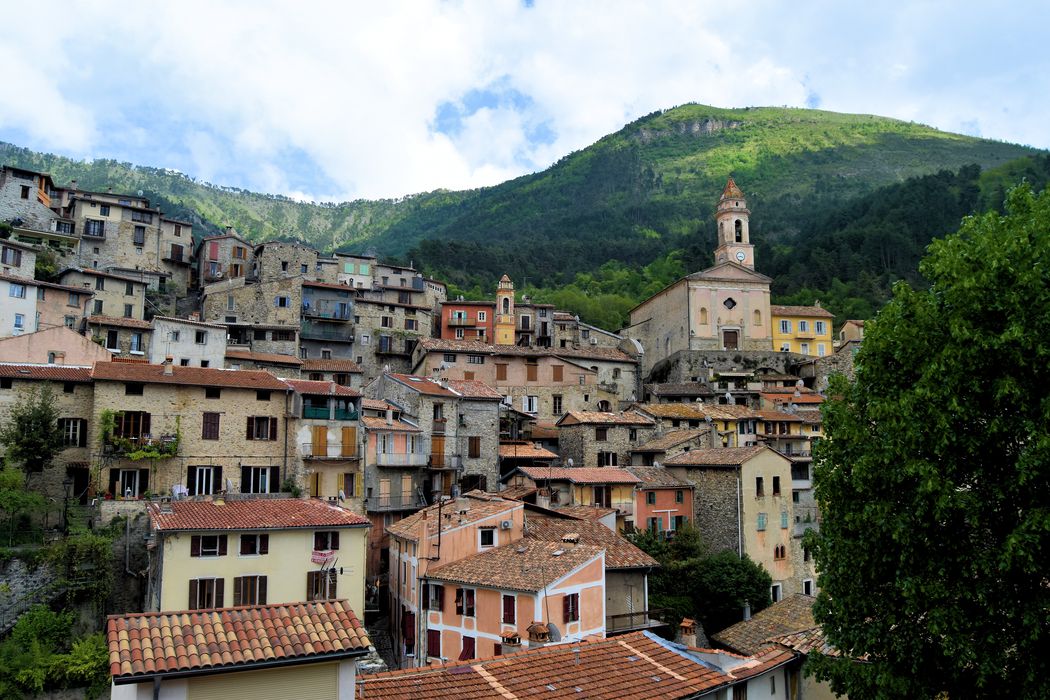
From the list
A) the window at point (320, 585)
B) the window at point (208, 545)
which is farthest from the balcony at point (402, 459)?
the window at point (208, 545)

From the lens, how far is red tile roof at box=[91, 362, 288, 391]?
107ft

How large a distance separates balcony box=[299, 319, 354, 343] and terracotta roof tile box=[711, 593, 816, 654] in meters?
43.1

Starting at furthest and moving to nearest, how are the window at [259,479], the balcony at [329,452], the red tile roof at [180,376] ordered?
the balcony at [329,452]
the window at [259,479]
the red tile roof at [180,376]

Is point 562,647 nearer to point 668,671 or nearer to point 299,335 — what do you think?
point 668,671

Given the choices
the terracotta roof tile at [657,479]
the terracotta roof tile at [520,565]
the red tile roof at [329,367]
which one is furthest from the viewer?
the red tile roof at [329,367]

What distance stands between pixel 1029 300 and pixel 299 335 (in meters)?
56.8

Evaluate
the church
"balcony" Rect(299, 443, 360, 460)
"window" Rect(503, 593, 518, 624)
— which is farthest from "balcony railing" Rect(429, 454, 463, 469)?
the church

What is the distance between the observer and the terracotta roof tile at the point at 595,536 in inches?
1246

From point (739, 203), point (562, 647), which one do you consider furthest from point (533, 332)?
point (562, 647)

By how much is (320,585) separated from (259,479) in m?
9.45

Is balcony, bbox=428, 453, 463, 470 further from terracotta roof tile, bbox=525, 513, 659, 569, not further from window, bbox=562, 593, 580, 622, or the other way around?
window, bbox=562, 593, 580, 622

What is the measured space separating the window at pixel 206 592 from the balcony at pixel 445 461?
1714 cm

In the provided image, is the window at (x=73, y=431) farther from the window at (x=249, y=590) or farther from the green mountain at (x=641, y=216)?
the green mountain at (x=641, y=216)

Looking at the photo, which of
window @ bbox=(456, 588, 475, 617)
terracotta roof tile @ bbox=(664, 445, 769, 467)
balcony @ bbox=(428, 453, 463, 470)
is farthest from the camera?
balcony @ bbox=(428, 453, 463, 470)
